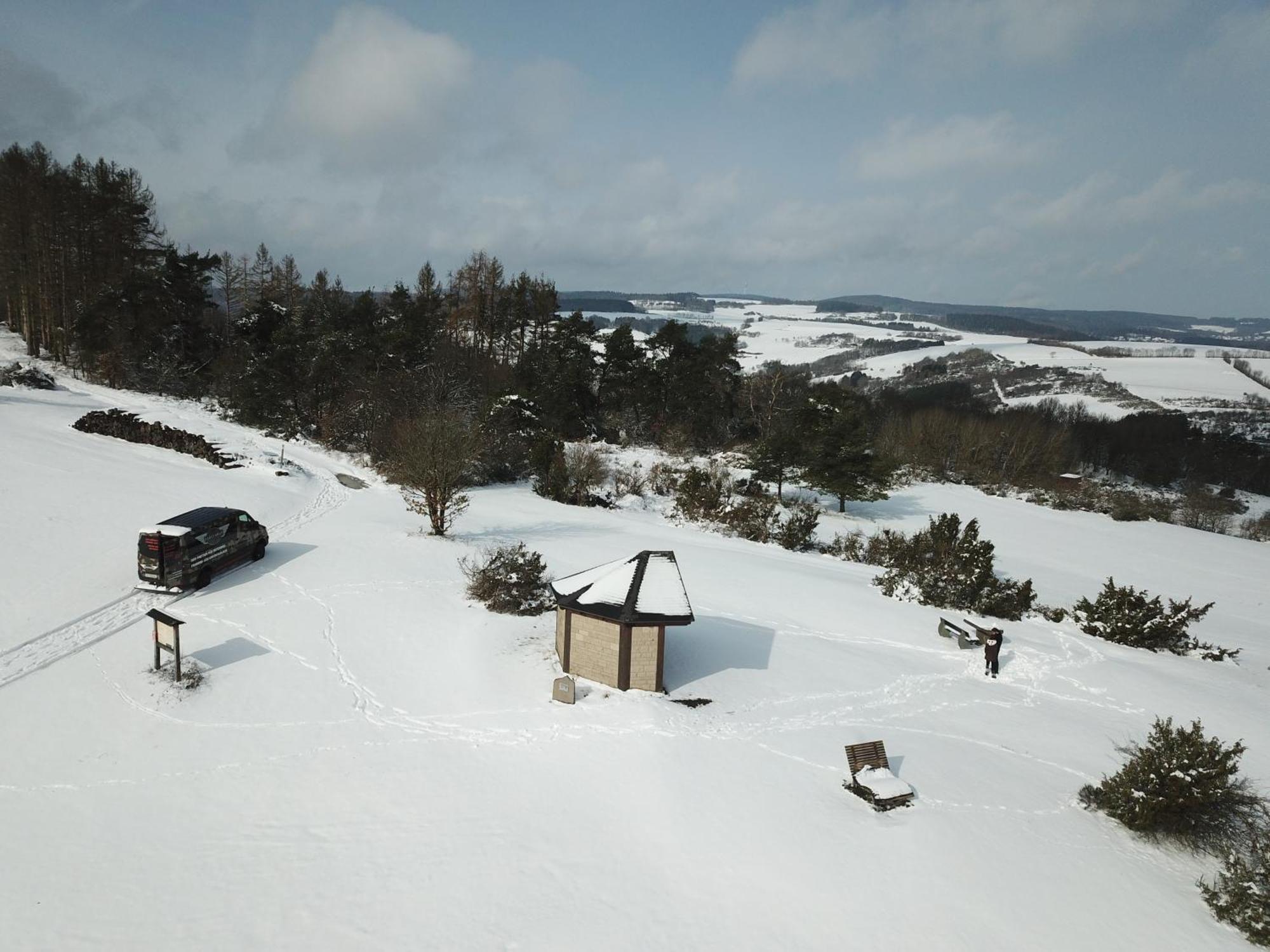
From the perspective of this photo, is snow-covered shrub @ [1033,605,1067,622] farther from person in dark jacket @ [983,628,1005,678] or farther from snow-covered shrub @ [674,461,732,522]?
snow-covered shrub @ [674,461,732,522]

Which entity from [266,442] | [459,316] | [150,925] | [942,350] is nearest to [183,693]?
[150,925]

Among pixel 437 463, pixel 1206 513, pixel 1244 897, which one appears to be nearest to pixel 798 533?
pixel 437 463

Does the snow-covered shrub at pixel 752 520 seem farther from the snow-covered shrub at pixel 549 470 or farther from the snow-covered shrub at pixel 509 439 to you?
the snow-covered shrub at pixel 509 439

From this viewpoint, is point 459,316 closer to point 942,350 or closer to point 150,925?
point 150,925

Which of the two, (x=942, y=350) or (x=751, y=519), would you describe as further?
(x=942, y=350)

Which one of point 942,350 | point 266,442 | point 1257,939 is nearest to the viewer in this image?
point 1257,939

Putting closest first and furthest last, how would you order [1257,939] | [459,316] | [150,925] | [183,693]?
[150,925] → [1257,939] → [183,693] → [459,316]
